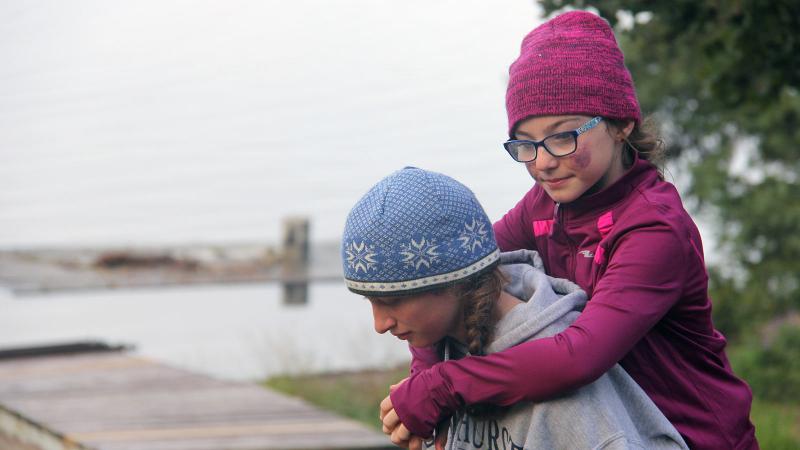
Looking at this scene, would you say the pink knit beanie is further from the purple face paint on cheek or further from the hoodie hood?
the hoodie hood

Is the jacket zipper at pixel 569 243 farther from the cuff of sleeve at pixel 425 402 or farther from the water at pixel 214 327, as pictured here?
the water at pixel 214 327

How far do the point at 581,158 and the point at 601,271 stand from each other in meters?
0.23

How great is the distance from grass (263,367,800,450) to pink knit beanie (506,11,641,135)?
3.93m

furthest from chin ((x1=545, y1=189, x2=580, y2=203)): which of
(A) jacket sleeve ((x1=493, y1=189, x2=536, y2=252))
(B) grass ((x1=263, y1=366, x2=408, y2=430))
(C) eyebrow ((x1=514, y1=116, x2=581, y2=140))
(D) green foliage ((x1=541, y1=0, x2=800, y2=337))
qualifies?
(B) grass ((x1=263, y1=366, x2=408, y2=430))

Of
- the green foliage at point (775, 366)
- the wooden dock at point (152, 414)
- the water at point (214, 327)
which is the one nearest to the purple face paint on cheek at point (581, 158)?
the wooden dock at point (152, 414)

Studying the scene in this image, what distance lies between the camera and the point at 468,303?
7.02ft

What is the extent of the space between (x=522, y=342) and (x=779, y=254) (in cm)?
665

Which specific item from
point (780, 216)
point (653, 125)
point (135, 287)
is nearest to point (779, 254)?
point (780, 216)

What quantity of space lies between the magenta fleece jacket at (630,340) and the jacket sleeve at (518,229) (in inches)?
6.6

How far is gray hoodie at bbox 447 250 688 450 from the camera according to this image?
200 centimetres

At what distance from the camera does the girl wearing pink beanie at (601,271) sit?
1.99 m

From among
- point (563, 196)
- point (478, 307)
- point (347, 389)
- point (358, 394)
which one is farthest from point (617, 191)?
point (347, 389)

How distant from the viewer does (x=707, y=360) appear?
216 cm

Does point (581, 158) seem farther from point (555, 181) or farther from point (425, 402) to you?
point (425, 402)
